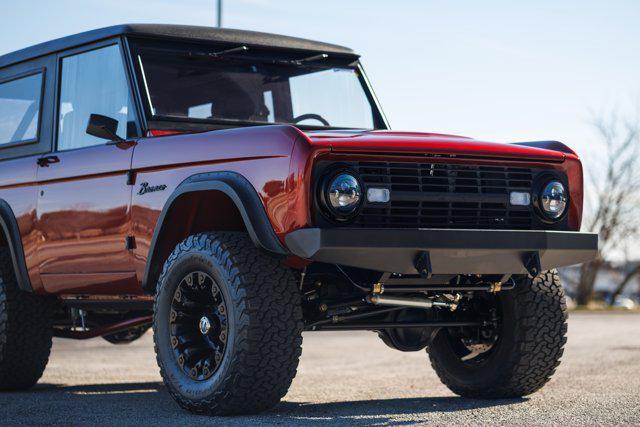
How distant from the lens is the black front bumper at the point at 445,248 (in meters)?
5.30

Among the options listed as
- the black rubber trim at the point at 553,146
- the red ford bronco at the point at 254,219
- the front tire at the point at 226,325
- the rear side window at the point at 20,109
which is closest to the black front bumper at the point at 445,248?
the red ford bronco at the point at 254,219

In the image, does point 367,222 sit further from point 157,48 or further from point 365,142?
point 157,48

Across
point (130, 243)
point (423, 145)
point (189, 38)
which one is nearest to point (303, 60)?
point (189, 38)

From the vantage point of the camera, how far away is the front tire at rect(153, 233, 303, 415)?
5.42m

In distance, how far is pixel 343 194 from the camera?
5.41 meters

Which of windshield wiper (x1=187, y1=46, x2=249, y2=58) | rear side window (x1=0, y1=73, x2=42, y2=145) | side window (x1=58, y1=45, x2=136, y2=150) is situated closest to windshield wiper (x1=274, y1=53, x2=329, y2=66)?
windshield wiper (x1=187, y1=46, x2=249, y2=58)

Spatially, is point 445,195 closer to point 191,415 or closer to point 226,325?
point 226,325

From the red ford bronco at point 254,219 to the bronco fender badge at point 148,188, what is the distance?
0.02 m

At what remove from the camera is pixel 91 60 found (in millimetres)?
7250

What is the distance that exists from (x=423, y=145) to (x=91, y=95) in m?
2.53

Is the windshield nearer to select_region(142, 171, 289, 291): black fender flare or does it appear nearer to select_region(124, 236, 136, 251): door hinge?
select_region(124, 236, 136, 251): door hinge

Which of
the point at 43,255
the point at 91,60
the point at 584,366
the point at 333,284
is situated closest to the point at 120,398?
the point at 43,255

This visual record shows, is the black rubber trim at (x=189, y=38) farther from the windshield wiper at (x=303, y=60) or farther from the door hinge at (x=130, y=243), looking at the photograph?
the door hinge at (x=130, y=243)

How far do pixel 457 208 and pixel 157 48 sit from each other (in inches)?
91.4
